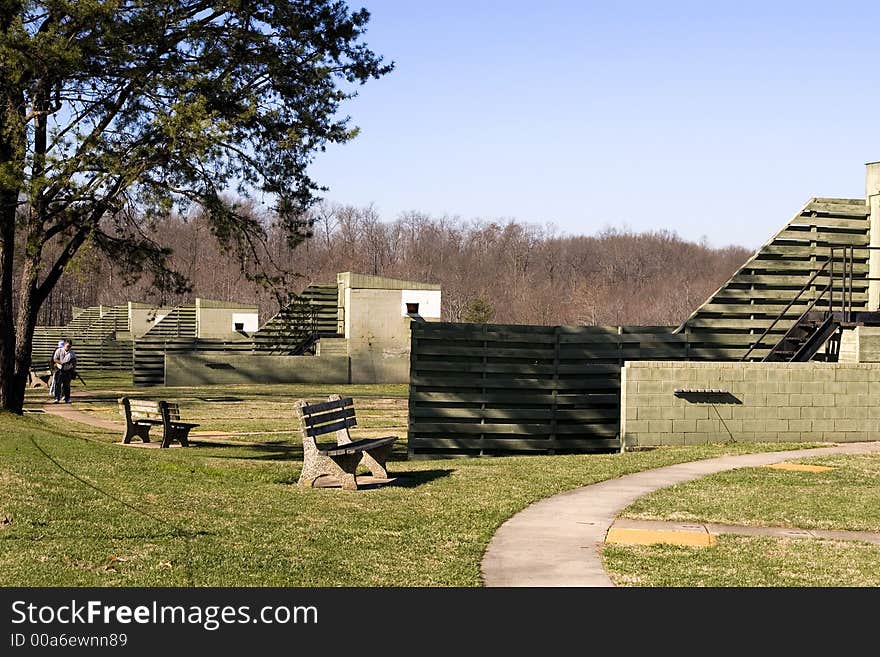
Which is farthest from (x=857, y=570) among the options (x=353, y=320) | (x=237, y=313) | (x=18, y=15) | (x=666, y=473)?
(x=237, y=313)

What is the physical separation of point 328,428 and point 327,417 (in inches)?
9.2

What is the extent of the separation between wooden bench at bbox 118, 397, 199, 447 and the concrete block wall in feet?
24.4

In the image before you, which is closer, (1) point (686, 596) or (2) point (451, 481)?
(1) point (686, 596)

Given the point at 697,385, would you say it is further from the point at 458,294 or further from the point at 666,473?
the point at 458,294

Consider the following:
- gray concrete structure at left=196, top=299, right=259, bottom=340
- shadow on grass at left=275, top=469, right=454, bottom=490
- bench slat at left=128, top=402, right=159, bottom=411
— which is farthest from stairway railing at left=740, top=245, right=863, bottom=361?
gray concrete structure at left=196, top=299, right=259, bottom=340

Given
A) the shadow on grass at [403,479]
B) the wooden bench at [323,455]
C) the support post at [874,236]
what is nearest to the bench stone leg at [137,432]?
the shadow on grass at [403,479]

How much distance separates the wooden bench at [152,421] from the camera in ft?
61.3

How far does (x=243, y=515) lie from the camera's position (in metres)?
10.3

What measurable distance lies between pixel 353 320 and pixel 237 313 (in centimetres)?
1288

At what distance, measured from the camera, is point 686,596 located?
7.47m

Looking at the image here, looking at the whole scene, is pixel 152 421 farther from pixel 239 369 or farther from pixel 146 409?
pixel 239 369

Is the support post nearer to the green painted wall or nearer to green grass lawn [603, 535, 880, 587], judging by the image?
green grass lawn [603, 535, 880, 587]

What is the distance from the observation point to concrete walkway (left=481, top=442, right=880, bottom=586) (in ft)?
26.5

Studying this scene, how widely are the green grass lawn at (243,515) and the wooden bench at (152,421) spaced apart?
2.08m
